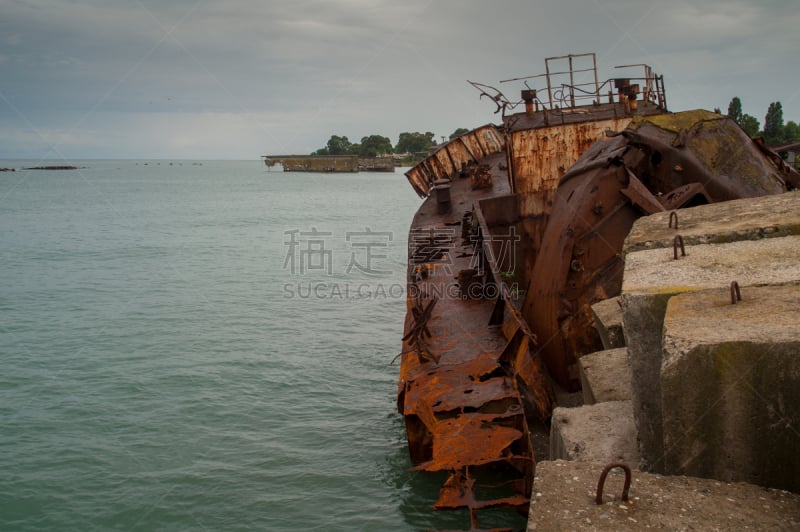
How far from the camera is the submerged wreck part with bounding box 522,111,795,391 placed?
741cm

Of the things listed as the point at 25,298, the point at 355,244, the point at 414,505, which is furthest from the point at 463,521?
the point at 355,244

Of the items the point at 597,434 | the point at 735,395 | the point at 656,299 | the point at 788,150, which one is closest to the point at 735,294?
the point at 656,299

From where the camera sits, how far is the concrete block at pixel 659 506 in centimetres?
240

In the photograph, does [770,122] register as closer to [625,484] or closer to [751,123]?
[751,123]

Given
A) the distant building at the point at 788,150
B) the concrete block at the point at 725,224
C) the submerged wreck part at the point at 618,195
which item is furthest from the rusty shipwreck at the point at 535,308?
the distant building at the point at 788,150

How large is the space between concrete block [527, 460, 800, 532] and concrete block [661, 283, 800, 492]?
101mm

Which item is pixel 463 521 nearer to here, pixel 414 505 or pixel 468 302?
pixel 414 505

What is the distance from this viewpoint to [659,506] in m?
2.53

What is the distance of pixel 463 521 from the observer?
250 inches

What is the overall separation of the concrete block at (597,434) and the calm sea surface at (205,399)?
9.04 feet

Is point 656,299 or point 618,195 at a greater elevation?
point 618,195

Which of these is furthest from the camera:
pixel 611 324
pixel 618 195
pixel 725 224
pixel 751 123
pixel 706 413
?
pixel 751 123

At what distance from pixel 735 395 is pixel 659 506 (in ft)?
1.63

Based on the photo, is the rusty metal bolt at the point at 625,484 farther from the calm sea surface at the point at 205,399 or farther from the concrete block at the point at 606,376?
the calm sea surface at the point at 205,399
